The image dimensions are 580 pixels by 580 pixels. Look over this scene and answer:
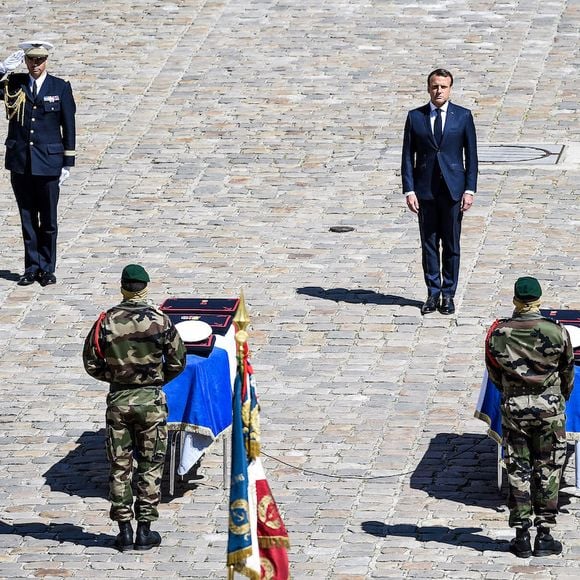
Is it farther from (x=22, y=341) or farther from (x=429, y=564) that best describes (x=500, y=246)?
(x=429, y=564)

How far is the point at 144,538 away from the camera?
36.5 ft

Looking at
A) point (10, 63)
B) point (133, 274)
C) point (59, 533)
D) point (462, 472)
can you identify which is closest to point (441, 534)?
point (462, 472)

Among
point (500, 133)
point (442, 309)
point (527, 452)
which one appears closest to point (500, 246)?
point (442, 309)

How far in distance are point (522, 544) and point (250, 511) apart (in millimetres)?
2012

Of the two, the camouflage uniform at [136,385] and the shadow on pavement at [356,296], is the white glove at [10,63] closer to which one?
the shadow on pavement at [356,296]

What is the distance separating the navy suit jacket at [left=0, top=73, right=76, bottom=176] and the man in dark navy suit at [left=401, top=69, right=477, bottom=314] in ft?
10.9

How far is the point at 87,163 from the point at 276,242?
3.57 meters

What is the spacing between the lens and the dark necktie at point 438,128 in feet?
50.0

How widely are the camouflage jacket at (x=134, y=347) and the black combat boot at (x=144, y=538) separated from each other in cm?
95

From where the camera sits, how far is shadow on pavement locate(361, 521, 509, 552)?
435 inches

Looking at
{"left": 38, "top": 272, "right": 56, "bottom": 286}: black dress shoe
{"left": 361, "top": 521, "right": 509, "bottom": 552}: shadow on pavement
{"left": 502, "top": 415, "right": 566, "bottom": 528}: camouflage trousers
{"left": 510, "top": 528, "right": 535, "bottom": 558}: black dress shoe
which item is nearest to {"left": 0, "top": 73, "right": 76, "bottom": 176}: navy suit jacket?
{"left": 38, "top": 272, "right": 56, "bottom": 286}: black dress shoe

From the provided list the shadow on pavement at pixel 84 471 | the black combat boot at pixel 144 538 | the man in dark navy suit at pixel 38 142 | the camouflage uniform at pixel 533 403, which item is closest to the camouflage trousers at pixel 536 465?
the camouflage uniform at pixel 533 403

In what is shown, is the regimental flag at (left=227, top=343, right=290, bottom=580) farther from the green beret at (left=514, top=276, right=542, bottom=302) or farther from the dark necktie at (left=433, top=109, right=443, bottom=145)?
the dark necktie at (left=433, top=109, right=443, bottom=145)

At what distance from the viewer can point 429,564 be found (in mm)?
10766
